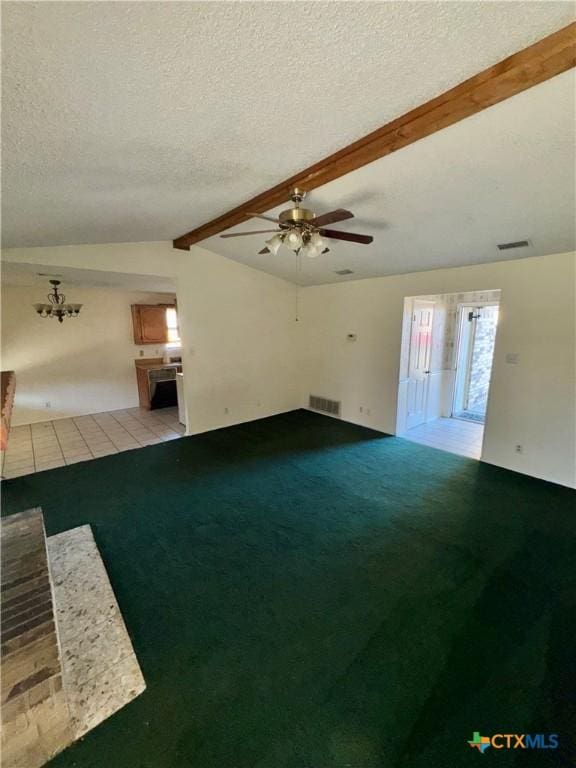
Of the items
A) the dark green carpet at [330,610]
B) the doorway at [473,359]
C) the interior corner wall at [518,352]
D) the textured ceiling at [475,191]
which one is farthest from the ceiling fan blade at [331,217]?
the doorway at [473,359]

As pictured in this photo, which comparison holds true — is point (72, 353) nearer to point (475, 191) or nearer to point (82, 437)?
point (82, 437)

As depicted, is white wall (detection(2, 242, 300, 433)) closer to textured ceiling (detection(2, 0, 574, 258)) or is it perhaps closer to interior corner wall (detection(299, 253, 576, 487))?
interior corner wall (detection(299, 253, 576, 487))

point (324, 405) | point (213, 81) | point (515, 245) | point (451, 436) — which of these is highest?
point (213, 81)

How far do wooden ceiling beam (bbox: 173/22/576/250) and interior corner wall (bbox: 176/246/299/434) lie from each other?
2.58 m

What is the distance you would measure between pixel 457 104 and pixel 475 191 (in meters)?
0.99

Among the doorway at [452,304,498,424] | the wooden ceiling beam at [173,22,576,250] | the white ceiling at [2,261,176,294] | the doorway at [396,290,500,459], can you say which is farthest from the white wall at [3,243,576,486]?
the wooden ceiling beam at [173,22,576,250]

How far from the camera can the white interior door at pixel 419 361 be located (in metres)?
5.06

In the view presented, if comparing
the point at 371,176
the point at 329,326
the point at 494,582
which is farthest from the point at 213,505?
the point at 329,326

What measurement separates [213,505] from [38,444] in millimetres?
3351

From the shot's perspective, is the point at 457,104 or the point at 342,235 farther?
the point at 342,235

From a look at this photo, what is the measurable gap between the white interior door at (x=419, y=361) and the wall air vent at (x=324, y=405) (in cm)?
128

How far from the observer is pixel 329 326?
5848 mm

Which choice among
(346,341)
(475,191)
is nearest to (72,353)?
(346,341)

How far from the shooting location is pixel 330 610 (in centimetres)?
203
